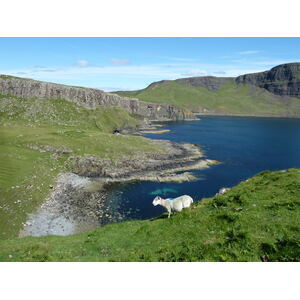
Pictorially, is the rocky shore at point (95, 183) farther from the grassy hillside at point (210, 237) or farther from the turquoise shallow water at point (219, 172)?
the grassy hillside at point (210, 237)

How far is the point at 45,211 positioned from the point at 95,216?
9815 millimetres

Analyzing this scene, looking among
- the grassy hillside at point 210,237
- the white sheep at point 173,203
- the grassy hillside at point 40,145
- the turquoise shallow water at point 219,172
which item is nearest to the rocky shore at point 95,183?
the grassy hillside at point 40,145

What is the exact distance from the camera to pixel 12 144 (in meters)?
90.2

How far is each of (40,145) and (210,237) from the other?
3432 inches

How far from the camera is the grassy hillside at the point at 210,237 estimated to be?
12906 millimetres

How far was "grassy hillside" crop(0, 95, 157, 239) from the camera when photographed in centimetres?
5278

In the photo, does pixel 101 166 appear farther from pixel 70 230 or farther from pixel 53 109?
pixel 53 109

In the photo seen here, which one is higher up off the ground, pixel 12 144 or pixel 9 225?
pixel 12 144

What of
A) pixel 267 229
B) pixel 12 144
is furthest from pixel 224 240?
pixel 12 144

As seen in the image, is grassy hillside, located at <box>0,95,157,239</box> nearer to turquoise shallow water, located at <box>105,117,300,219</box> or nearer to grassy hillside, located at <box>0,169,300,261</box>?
turquoise shallow water, located at <box>105,117,300,219</box>

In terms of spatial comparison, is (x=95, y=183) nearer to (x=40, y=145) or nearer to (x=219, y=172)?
(x=40, y=145)

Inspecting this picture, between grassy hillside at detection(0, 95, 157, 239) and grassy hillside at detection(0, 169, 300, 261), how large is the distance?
2631cm

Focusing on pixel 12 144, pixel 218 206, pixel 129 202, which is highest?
pixel 218 206

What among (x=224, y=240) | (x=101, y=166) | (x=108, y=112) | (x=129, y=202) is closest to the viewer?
(x=224, y=240)
